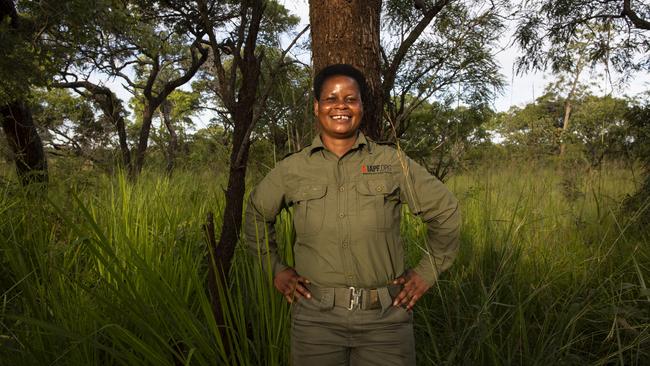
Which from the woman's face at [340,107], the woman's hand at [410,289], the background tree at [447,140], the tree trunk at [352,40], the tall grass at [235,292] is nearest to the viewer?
the tall grass at [235,292]

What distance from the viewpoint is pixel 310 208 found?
1.79 m

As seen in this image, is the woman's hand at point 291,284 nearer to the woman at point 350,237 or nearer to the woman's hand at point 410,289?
the woman at point 350,237

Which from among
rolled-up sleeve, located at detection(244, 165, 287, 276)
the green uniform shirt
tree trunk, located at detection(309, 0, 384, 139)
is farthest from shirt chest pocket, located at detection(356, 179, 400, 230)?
tree trunk, located at detection(309, 0, 384, 139)

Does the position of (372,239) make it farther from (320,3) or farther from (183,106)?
(183,106)

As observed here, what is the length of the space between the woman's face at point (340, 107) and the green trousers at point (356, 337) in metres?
0.69

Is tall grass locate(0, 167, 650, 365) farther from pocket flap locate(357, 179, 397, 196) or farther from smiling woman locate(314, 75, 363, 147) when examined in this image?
smiling woman locate(314, 75, 363, 147)

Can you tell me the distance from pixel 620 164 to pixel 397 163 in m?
3.67

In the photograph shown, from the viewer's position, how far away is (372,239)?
5.64 feet

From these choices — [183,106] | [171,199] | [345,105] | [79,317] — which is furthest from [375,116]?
[183,106]

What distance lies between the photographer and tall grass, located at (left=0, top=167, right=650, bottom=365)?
158 centimetres

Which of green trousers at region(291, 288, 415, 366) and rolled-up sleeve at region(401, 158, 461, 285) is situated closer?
green trousers at region(291, 288, 415, 366)

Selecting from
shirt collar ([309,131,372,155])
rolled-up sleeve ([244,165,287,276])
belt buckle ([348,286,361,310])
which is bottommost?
belt buckle ([348,286,361,310])

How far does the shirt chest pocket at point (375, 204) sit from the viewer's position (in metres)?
1.72

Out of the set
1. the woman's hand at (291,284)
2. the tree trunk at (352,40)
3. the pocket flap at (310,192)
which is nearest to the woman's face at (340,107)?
the pocket flap at (310,192)
